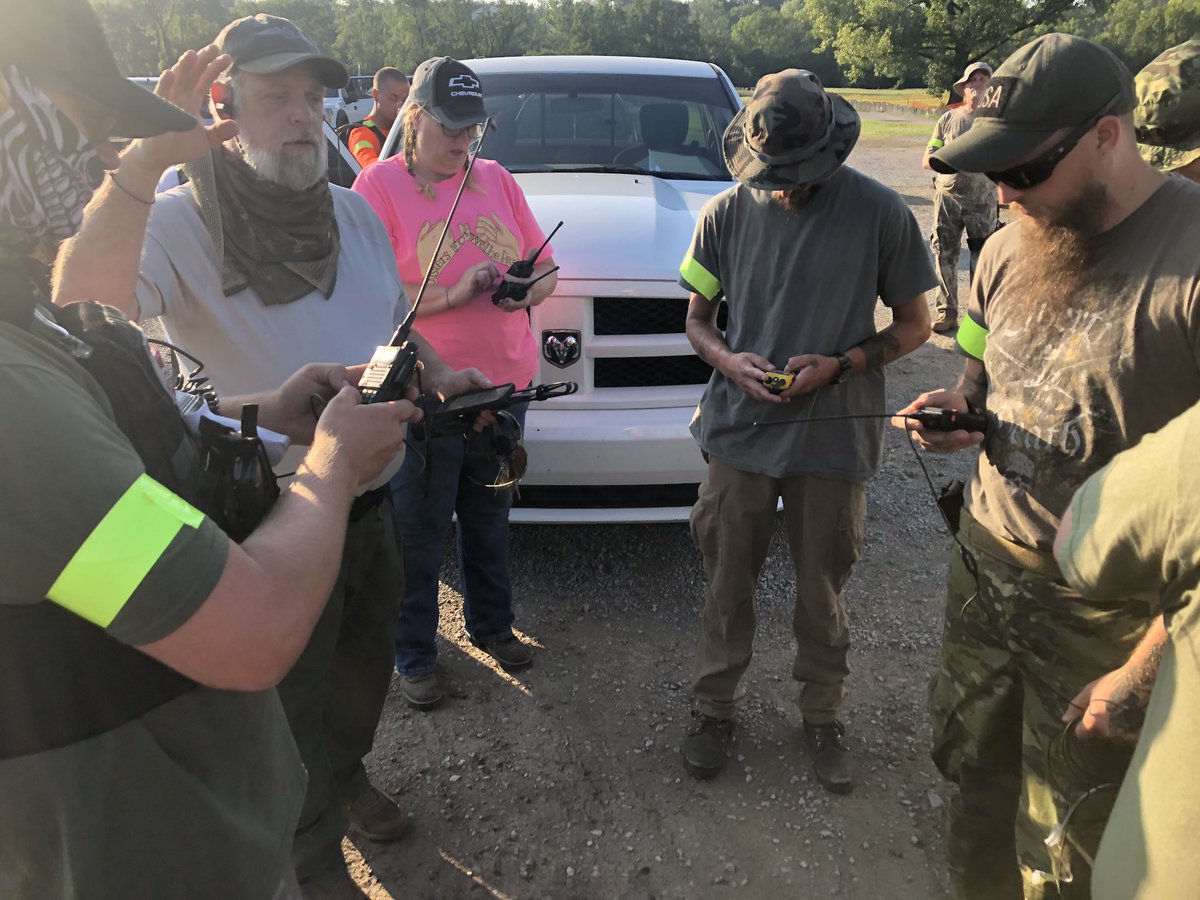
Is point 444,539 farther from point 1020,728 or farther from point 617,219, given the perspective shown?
point 1020,728

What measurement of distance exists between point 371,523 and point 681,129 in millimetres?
3398

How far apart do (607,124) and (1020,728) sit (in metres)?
3.94

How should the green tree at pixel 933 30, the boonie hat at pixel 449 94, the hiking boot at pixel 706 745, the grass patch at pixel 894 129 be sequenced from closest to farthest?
the hiking boot at pixel 706 745, the boonie hat at pixel 449 94, the grass patch at pixel 894 129, the green tree at pixel 933 30

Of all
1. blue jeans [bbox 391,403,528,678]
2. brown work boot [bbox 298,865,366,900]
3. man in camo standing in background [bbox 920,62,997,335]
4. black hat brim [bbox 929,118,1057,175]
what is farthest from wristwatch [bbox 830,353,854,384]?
man in camo standing in background [bbox 920,62,997,335]

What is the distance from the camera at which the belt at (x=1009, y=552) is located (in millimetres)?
1883

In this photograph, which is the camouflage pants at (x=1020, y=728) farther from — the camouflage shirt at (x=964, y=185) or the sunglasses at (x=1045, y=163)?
the camouflage shirt at (x=964, y=185)

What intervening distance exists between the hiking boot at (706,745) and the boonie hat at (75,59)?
239 cm

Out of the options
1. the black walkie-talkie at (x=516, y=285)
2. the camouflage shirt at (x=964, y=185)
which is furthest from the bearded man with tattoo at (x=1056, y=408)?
the camouflage shirt at (x=964, y=185)

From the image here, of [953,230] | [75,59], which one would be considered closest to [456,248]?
[75,59]

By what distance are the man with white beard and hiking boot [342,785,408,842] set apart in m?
0.23

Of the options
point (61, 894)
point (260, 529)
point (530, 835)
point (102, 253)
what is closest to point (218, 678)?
point (260, 529)

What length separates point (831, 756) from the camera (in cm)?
276

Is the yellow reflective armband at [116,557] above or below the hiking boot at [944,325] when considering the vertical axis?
above

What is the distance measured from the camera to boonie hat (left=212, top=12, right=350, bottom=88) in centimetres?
214
